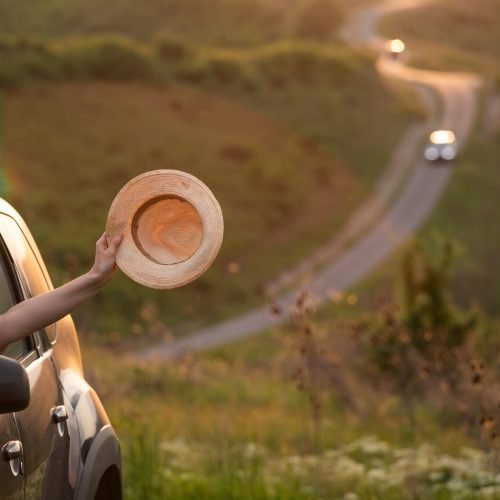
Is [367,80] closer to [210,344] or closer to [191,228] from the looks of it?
[210,344]

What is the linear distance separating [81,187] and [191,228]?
2104 inches

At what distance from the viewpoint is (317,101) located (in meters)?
69.2

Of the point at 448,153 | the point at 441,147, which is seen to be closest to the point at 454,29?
the point at 441,147

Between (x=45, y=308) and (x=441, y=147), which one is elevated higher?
(x=441, y=147)

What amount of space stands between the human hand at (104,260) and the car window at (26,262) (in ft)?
2.36

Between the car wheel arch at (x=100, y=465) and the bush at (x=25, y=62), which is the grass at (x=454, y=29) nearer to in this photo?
the bush at (x=25, y=62)

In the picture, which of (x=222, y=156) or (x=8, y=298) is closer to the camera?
(x=8, y=298)

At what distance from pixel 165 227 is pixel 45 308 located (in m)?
0.41

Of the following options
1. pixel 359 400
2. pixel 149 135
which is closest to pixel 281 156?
pixel 149 135

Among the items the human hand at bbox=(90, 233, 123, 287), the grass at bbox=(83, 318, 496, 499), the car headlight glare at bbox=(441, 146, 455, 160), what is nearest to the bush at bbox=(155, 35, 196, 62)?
the car headlight glare at bbox=(441, 146, 455, 160)

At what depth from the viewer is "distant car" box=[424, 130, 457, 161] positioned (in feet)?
185

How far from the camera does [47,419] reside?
3.65 metres

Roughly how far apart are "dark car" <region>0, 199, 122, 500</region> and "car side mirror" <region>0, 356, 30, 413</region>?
0.25 meters

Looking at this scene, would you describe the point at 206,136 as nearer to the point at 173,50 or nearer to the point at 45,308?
the point at 173,50
